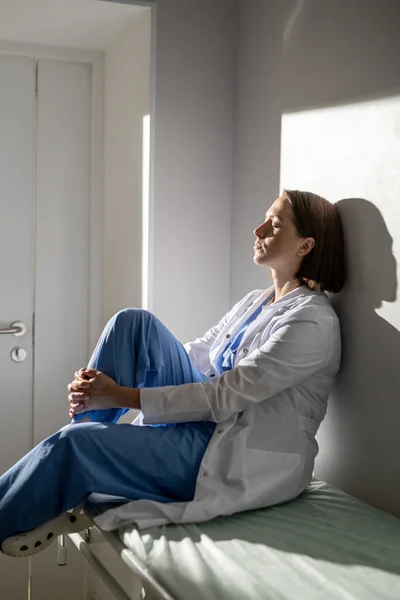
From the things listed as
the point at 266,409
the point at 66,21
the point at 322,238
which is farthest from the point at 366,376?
the point at 66,21

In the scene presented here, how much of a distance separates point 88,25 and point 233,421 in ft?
5.04

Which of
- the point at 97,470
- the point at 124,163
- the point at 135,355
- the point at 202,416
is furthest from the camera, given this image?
the point at 124,163

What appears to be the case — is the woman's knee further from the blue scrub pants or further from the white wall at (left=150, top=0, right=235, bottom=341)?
the white wall at (left=150, top=0, right=235, bottom=341)

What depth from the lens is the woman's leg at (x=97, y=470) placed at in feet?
6.09

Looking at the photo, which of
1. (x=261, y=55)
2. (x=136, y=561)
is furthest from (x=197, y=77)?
(x=136, y=561)

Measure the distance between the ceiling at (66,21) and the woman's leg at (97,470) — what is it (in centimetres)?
141

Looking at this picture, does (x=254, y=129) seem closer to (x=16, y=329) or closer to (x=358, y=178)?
(x=358, y=178)

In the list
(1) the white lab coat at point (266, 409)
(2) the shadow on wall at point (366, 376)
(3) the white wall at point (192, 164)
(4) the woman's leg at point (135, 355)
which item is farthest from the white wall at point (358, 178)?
(4) the woman's leg at point (135, 355)

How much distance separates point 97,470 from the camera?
1.91 meters

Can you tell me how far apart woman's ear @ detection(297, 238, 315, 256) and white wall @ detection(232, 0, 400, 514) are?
96 mm

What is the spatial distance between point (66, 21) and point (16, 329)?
1118 mm

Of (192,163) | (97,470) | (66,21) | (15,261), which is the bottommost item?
(97,470)

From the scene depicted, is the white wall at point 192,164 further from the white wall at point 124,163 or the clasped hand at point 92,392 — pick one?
the clasped hand at point 92,392

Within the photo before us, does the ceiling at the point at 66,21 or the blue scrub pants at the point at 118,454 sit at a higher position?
the ceiling at the point at 66,21
